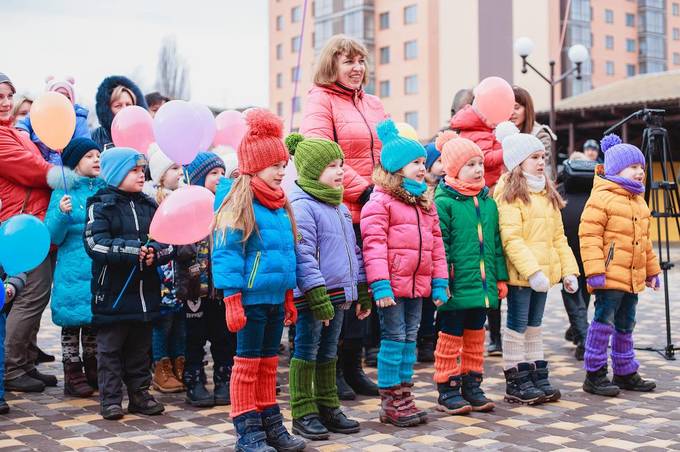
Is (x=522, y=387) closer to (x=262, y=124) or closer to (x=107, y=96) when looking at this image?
(x=262, y=124)

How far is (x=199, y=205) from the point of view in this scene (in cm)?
465

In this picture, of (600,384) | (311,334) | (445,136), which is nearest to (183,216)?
(311,334)

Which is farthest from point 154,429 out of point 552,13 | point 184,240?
point 552,13

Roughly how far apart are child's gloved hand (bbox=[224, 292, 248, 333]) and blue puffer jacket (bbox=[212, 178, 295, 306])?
0.13 feet

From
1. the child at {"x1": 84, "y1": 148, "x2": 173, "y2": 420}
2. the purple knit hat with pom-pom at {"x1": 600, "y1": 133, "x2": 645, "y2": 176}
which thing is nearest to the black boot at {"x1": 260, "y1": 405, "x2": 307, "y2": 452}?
the child at {"x1": 84, "y1": 148, "x2": 173, "y2": 420}

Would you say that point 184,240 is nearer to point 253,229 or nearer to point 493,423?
point 253,229

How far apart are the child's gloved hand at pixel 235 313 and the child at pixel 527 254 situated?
198cm

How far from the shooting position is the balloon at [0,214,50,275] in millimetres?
4570

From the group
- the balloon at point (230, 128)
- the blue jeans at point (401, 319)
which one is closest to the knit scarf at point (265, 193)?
the blue jeans at point (401, 319)

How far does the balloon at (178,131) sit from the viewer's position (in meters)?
5.02

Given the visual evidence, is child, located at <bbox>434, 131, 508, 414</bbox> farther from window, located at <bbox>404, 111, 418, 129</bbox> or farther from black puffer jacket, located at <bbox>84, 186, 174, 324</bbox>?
window, located at <bbox>404, 111, 418, 129</bbox>

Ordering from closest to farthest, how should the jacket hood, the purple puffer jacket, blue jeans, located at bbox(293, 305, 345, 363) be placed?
the purple puffer jacket → blue jeans, located at bbox(293, 305, 345, 363) → the jacket hood

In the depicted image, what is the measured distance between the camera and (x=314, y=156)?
14.9 feet

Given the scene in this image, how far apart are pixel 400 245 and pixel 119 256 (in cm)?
167
